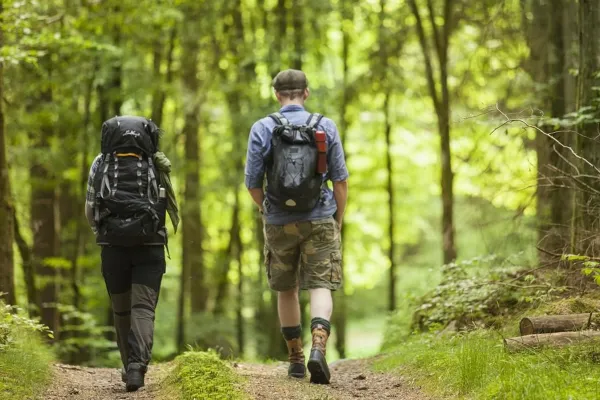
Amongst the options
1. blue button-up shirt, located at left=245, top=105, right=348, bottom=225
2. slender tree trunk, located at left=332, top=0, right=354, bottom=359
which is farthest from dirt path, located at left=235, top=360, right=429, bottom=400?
slender tree trunk, located at left=332, top=0, right=354, bottom=359

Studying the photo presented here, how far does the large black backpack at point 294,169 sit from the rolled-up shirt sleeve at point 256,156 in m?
0.10

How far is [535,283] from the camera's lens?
23.3 feet

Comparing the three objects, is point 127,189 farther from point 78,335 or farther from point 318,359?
point 78,335

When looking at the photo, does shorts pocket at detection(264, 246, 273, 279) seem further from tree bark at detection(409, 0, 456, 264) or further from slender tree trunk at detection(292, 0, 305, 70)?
slender tree trunk at detection(292, 0, 305, 70)

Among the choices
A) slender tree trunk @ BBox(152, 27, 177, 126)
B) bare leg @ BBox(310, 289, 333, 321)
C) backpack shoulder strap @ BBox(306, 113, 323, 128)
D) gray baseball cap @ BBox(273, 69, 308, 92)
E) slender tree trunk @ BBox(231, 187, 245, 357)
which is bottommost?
slender tree trunk @ BBox(231, 187, 245, 357)

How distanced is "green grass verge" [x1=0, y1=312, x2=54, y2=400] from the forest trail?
11 centimetres

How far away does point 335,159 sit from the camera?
6.05 meters

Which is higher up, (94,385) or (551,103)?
(551,103)

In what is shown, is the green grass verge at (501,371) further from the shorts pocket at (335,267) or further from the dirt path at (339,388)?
the shorts pocket at (335,267)

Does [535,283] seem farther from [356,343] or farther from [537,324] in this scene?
[356,343]

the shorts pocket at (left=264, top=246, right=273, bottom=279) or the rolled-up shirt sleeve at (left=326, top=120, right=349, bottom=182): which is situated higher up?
the rolled-up shirt sleeve at (left=326, top=120, right=349, bottom=182)

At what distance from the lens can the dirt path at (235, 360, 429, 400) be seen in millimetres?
5281

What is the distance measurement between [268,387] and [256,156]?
1.75 m

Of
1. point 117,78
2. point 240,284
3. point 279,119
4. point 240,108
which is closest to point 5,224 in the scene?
point 279,119
